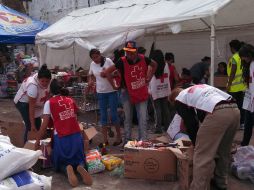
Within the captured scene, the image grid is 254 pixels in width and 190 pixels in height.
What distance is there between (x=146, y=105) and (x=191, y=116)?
1925 millimetres

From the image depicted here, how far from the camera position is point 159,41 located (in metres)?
12.2

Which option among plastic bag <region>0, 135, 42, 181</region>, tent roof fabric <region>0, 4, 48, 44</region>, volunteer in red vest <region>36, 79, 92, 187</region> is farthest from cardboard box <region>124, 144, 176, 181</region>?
tent roof fabric <region>0, 4, 48, 44</region>

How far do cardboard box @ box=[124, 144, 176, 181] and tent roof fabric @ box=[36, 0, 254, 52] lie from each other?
9.51ft

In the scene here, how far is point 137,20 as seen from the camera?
8.65 metres

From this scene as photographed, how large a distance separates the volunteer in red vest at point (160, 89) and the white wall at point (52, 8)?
26.6 ft

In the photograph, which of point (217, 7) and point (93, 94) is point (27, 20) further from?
point (217, 7)

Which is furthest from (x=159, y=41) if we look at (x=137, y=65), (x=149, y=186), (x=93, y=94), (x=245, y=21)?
(x=149, y=186)

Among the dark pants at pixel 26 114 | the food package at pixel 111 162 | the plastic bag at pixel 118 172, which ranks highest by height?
the dark pants at pixel 26 114

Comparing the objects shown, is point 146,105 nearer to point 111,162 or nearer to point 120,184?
point 111,162

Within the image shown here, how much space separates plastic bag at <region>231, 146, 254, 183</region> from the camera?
488 centimetres

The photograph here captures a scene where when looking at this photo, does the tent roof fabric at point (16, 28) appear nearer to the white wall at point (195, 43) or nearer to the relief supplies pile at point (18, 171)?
the white wall at point (195, 43)

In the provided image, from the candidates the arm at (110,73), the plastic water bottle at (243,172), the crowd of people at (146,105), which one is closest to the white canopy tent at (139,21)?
the crowd of people at (146,105)

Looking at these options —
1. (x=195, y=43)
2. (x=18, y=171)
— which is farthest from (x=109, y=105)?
(x=195, y=43)

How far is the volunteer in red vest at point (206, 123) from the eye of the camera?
407 centimetres
